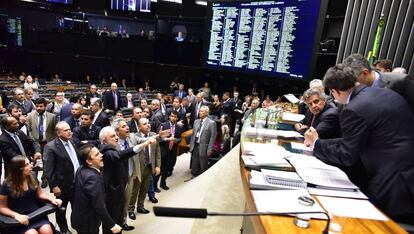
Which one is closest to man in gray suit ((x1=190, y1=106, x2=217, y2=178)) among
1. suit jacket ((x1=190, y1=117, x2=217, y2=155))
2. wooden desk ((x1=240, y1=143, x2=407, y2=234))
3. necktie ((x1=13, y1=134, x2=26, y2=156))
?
suit jacket ((x1=190, y1=117, x2=217, y2=155))

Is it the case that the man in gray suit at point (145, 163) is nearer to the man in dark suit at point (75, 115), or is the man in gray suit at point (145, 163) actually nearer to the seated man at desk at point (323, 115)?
the man in dark suit at point (75, 115)

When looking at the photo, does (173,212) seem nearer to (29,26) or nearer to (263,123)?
(263,123)

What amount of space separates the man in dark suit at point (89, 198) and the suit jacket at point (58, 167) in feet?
1.88

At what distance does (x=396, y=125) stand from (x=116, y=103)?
674cm

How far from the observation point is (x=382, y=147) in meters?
1.42

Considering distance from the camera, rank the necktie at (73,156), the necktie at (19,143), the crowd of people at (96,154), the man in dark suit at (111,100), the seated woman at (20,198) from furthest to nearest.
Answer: the man in dark suit at (111,100)
the necktie at (19,143)
the necktie at (73,156)
the crowd of people at (96,154)
the seated woman at (20,198)

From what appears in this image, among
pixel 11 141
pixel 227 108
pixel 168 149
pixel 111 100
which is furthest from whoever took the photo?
pixel 227 108

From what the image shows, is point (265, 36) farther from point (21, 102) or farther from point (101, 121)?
point (21, 102)

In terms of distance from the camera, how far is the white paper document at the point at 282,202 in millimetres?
1110

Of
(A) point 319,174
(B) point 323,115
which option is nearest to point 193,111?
(B) point 323,115

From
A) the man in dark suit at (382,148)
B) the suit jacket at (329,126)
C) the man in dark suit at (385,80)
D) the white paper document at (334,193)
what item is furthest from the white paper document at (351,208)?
the suit jacket at (329,126)

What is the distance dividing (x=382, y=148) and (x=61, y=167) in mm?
2914

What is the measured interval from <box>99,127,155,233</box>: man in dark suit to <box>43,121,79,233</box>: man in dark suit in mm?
498

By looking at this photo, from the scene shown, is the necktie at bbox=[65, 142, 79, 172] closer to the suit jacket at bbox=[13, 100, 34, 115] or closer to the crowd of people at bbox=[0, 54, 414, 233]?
the crowd of people at bbox=[0, 54, 414, 233]
